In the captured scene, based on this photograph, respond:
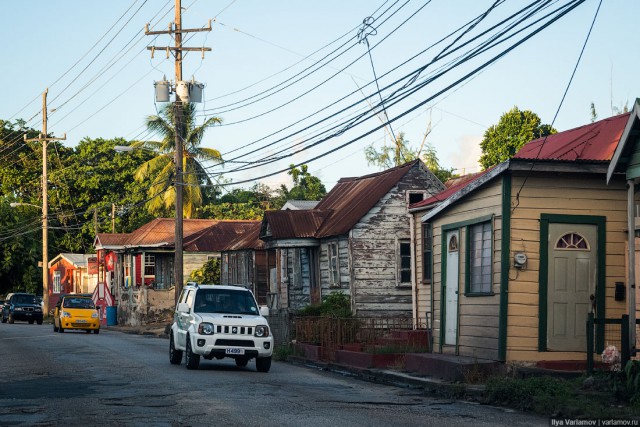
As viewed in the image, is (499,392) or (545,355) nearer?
(499,392)

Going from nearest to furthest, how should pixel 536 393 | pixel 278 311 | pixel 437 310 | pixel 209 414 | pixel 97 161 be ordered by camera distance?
1. pixel 209 414
2. pixel 536 393
3. pixel 437 310
4. pixel 278 311
5. pixel 97 161

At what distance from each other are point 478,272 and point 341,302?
12.9 meters

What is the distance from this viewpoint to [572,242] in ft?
63.1

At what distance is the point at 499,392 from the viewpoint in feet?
51.6

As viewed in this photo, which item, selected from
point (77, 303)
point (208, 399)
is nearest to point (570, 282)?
point (208, 399)

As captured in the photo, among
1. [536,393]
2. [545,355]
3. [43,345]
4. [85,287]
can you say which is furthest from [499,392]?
[85,287]

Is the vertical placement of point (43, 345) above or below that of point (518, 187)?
below

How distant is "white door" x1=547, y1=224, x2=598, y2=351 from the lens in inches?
746

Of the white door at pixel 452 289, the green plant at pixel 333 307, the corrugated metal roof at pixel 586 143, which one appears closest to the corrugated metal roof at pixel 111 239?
the green plant at pixel 333 307

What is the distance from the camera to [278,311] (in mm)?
31234

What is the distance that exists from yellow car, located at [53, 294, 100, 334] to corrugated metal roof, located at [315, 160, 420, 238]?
11889 mm

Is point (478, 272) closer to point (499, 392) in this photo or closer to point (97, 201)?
point (499, 392)

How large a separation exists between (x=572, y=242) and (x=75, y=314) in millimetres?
29895

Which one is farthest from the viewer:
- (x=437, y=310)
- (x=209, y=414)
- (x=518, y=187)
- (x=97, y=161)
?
(x=97, y=161)
